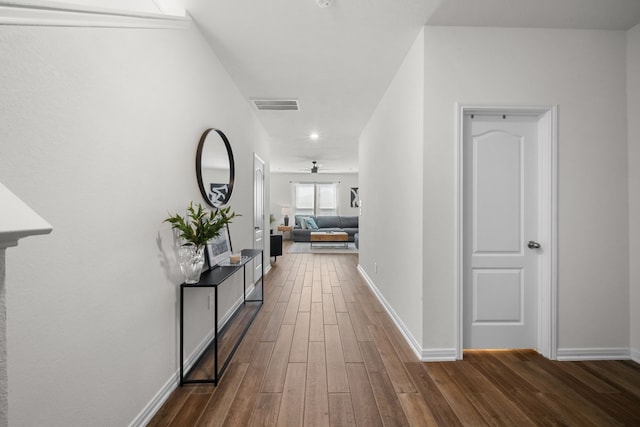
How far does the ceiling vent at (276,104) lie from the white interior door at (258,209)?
71 centimetres

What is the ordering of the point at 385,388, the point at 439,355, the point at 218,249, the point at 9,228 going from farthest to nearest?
the point at 218,249
the point at 439,355
the point at 385,388
the point at 9,228

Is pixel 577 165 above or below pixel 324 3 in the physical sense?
below

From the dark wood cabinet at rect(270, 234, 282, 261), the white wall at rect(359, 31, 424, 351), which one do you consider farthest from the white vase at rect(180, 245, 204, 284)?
the dark wood cabinet at rect(270, 234, 282, 261)

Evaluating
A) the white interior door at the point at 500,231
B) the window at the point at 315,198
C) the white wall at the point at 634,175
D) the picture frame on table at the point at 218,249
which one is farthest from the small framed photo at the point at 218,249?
the window at the point at 315,198

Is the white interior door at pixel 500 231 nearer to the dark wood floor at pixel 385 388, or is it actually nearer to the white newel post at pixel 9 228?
the dark wood floor at pixel 385 388

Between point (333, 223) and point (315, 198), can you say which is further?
point (315, 198)

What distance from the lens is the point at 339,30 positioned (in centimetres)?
230

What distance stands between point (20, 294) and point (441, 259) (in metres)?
2.35

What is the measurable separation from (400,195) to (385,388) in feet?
5.58

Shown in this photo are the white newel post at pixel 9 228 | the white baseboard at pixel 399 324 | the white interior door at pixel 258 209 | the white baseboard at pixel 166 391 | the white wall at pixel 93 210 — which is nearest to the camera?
the white newel post at pixel 9 228

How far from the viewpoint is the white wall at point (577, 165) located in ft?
7.45

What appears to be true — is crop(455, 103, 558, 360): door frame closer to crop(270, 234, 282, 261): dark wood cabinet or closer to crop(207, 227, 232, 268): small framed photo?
crop(207, 227, 232, 268): small framed photo

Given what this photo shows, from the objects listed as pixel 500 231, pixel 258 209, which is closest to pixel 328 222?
pixel 258 209

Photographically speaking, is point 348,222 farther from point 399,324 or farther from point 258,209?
point 399,324
